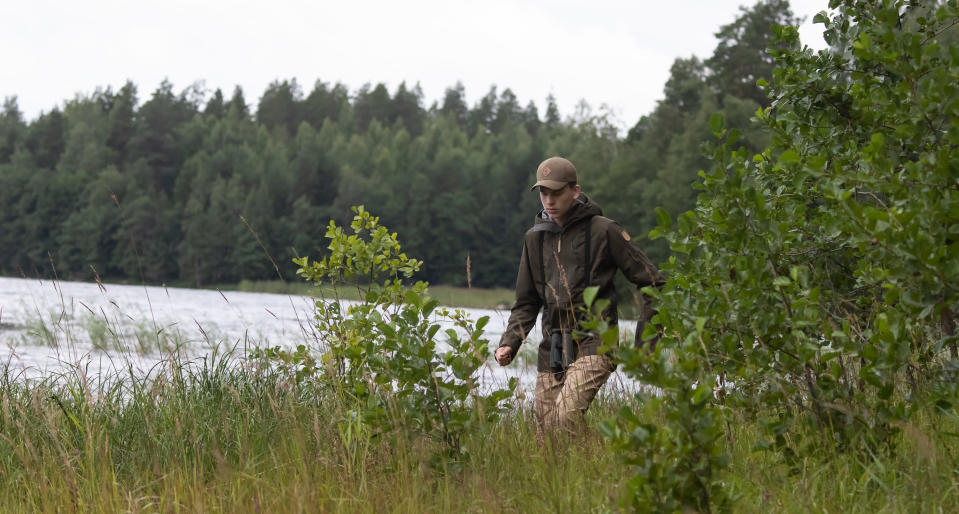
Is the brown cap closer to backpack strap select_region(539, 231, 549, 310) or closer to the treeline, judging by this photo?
backpack strap select_region(539, 231, 549, 310)

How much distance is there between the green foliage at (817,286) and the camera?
95.0 inches

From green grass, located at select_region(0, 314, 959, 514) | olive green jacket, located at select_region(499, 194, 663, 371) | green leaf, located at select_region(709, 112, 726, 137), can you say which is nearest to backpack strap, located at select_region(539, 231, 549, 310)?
olive green jacket, located at select_region(499, 194, 663, 371)

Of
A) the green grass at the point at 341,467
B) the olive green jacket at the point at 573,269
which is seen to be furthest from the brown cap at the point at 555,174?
the green grass at the point at 341,467

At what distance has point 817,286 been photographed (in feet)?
9.90

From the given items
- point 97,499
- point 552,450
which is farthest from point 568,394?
point 97,499

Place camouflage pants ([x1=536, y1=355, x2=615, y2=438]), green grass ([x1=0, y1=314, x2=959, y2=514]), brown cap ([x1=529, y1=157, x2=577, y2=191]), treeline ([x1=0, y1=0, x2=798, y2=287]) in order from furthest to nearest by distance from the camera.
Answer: treeline ([x1=0, y1=0, x2=798, y2=287]) < brown cap ([x1=529, y1=157, x2=577, y2=191]) < camouflage pants ([x1=536, y1=355, x2=615, y2=438]) < green grass ([x1=0, y1=314, x2=959, y2=514])

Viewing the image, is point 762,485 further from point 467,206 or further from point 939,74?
point 467,206

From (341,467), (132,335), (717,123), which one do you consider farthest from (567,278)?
(132,335)

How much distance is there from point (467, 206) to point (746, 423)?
69947mm

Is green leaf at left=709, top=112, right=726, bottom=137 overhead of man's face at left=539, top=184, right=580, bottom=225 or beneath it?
overhead

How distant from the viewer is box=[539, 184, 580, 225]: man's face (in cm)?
439

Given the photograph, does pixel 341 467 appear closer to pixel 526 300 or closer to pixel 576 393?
pixel 576 393

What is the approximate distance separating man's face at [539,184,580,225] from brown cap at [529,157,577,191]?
1.4 inches

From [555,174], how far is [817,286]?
64.6 inches
